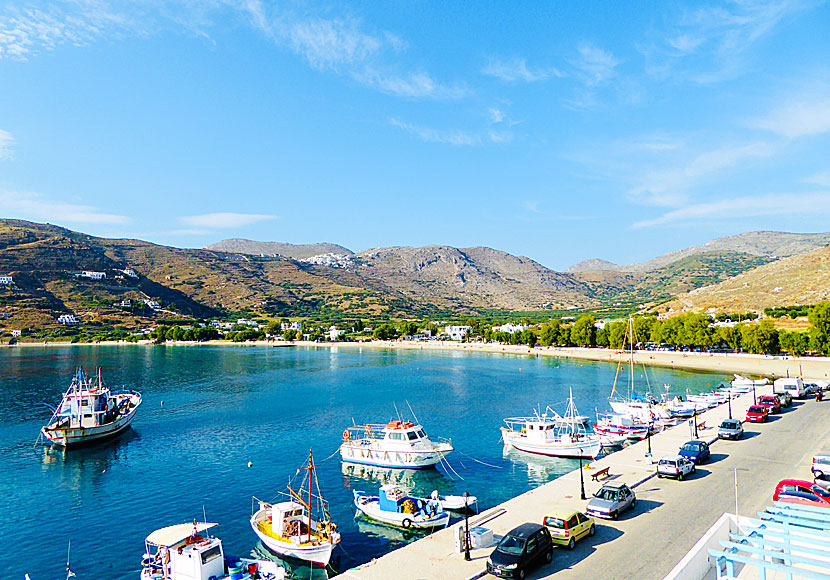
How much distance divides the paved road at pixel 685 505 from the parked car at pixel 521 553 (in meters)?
0.56

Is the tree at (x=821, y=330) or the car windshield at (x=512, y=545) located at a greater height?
the tree at (x=821, y=330)

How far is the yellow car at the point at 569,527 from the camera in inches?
784

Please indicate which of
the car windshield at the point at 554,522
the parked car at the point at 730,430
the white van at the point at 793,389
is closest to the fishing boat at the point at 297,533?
the car windshield at the point at 554,522

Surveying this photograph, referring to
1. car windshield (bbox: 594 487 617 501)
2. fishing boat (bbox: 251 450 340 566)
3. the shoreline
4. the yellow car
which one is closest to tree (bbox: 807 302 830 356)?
the shoreline

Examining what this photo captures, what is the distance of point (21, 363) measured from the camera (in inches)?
4919

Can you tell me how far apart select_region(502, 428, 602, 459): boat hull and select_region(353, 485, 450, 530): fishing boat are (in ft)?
57.0

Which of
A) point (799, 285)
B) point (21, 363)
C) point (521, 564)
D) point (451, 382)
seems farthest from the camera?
point (799, 285)

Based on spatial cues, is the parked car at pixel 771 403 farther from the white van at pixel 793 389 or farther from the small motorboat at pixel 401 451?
the small motorboat at pixel 401 451

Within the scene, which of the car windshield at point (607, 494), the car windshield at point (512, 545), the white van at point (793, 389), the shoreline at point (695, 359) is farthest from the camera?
the shoreline at point (695, 359)

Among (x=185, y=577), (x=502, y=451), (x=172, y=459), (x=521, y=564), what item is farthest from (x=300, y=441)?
(x=521, y=564)

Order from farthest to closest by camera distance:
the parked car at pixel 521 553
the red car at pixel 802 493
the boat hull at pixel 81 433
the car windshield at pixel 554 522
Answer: the boat hull at pixel 81 433 < the red car at pixel 802 493 < the car windshield at pixel 554 522 < the parked car at pixel 521 553

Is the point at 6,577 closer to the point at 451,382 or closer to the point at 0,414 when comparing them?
the point at 0,414

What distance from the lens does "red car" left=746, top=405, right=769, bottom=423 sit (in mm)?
44250

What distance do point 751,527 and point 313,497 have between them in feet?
90.0
